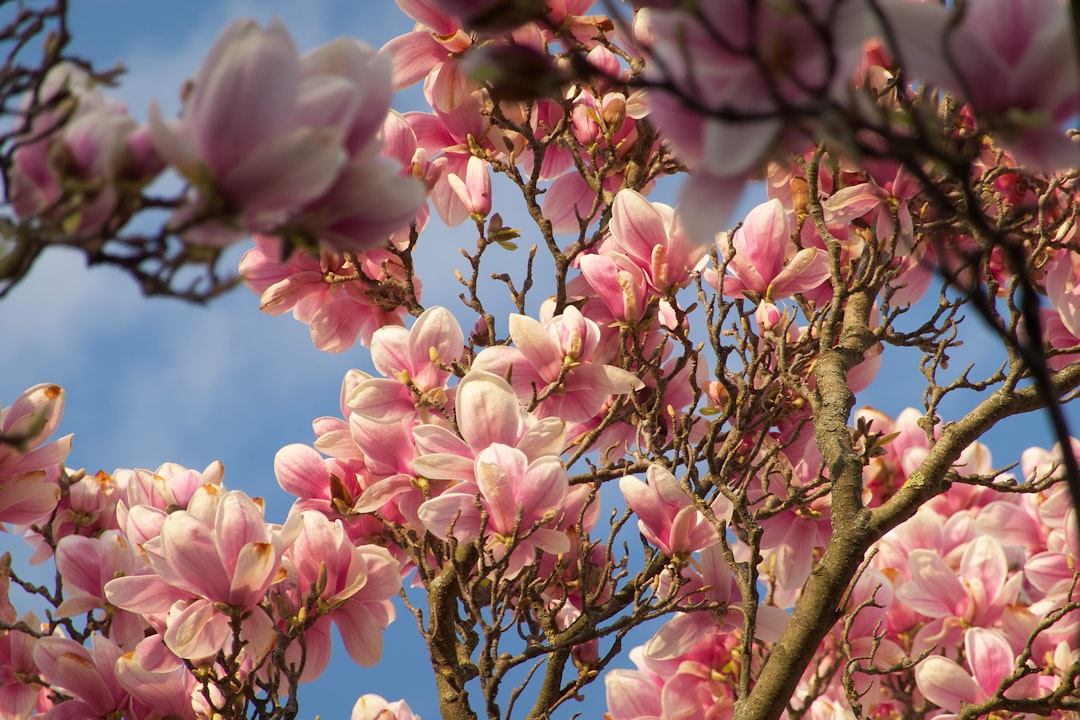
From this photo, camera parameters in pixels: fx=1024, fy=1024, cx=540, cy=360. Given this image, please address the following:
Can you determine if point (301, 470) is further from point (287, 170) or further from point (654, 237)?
point (287, 170)

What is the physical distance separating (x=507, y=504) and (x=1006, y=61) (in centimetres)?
152

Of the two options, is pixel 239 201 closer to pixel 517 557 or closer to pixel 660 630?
pixel 517 557

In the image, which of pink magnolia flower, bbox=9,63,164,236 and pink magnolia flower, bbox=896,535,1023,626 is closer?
pink magnolia flower, bbox=9,63,164,236

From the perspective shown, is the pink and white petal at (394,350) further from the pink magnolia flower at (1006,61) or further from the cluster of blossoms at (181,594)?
the pink magnolia flower at (1006,61)

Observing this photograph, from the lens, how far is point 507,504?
2268 millimetres

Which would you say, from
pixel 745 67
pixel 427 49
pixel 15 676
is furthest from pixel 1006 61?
pixel 15 676

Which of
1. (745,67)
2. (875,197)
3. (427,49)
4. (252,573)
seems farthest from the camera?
(427,49)

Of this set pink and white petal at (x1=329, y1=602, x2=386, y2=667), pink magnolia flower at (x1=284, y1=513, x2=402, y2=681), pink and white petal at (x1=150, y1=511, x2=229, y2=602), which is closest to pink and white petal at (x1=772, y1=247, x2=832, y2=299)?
pink magnolia flower at (x1=284, y1=513, x2=402, y2=681)

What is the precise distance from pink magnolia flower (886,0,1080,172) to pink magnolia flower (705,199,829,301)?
1.68 meters

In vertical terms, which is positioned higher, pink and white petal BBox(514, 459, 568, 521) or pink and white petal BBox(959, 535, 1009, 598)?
pink and white petal BBox(959, 535, 1009, 598)

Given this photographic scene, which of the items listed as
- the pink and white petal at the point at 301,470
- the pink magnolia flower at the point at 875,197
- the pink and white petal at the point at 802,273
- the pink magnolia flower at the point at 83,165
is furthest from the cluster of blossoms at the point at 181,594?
the pink magnolia flower at the point at 875,197

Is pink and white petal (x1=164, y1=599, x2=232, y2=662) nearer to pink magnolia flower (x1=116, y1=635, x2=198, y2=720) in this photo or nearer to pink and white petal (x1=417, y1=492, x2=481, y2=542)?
pink magnolia flower (x1=116, y1=635, x2=198, y2=720)

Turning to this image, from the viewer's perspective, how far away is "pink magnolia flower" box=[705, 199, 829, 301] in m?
2.69

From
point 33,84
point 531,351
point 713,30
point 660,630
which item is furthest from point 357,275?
point 713,30
